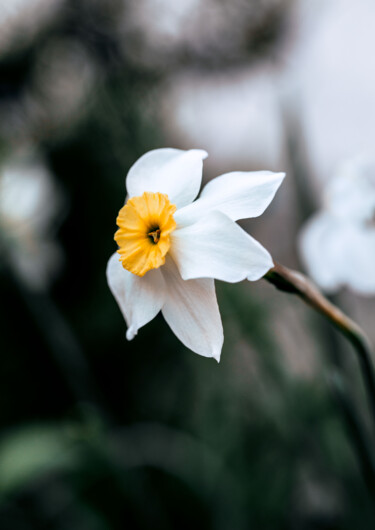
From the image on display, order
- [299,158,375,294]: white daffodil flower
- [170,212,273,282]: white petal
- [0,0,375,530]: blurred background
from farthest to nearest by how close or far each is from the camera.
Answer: [0,0,375,530]: blurred background, [299,158,375,294]: white daffodil flower, [170,212,273,282]: white petal

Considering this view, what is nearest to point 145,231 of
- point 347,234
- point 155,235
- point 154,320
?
point 155,235

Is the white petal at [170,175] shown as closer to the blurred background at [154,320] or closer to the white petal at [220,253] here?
the white petal at [220,253]

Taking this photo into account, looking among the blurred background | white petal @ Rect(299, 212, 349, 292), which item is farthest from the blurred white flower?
white petal @ Rect(299, 212, 349, 292)

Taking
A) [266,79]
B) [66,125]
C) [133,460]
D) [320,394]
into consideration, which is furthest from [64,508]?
[266,79]

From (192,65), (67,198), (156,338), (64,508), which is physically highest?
(192,65)

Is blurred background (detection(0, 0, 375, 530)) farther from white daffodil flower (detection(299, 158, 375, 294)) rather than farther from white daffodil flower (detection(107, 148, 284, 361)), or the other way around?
white daffodil flower (detection(107, 148, 284, 361))

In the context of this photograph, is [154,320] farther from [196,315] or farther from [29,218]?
[196,315]

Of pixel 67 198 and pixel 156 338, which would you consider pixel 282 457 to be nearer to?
pixel 156 338
